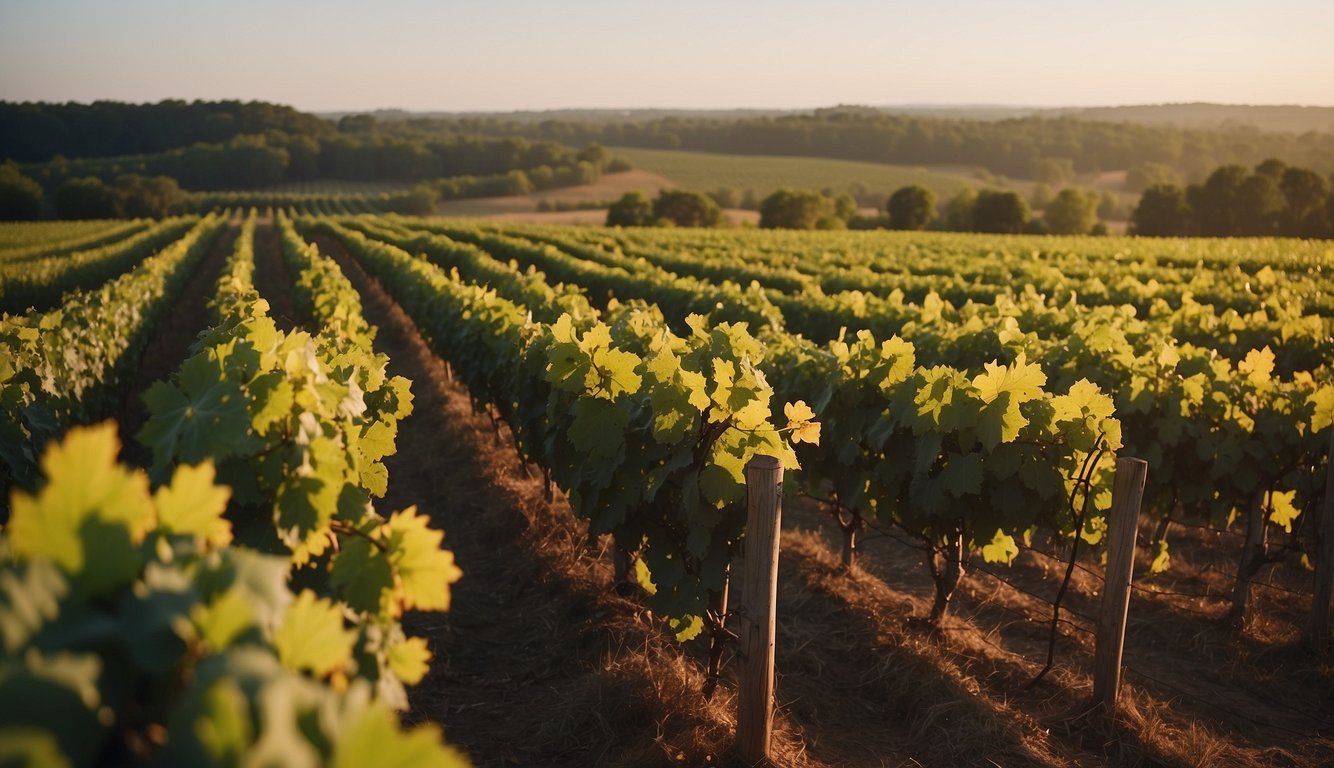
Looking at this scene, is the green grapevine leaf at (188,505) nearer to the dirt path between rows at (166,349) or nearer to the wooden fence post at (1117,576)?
the dirt path between rows at (166,349)

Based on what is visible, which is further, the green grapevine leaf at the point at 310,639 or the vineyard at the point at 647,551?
the green grapevine leaf at the point at 310,639

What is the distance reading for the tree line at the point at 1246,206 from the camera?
57281 millimetres

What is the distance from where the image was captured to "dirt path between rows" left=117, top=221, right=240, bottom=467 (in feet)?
32.9

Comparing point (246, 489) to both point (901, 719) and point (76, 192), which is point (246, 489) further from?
point (76, 192)

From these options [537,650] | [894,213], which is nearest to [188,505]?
[537,650]

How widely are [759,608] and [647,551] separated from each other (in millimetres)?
942

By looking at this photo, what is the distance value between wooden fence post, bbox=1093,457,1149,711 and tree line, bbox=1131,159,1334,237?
62.5 metres

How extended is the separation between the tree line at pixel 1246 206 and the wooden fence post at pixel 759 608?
210 ft

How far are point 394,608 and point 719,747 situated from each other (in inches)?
86.3

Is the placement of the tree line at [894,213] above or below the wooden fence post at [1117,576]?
above

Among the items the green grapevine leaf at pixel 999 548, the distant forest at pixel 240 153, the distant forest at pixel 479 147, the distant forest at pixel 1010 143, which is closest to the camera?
the green grapevine leaf at pixel 999 548

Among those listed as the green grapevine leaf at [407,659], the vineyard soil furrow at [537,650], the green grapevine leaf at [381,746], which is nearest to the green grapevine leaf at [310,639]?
the green grapevine leaf at [381,746]

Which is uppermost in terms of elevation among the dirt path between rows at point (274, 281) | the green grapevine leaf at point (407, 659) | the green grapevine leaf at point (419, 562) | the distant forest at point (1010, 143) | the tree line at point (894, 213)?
the distant forest at point (1010, 143)

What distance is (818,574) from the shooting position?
20.0 ft
